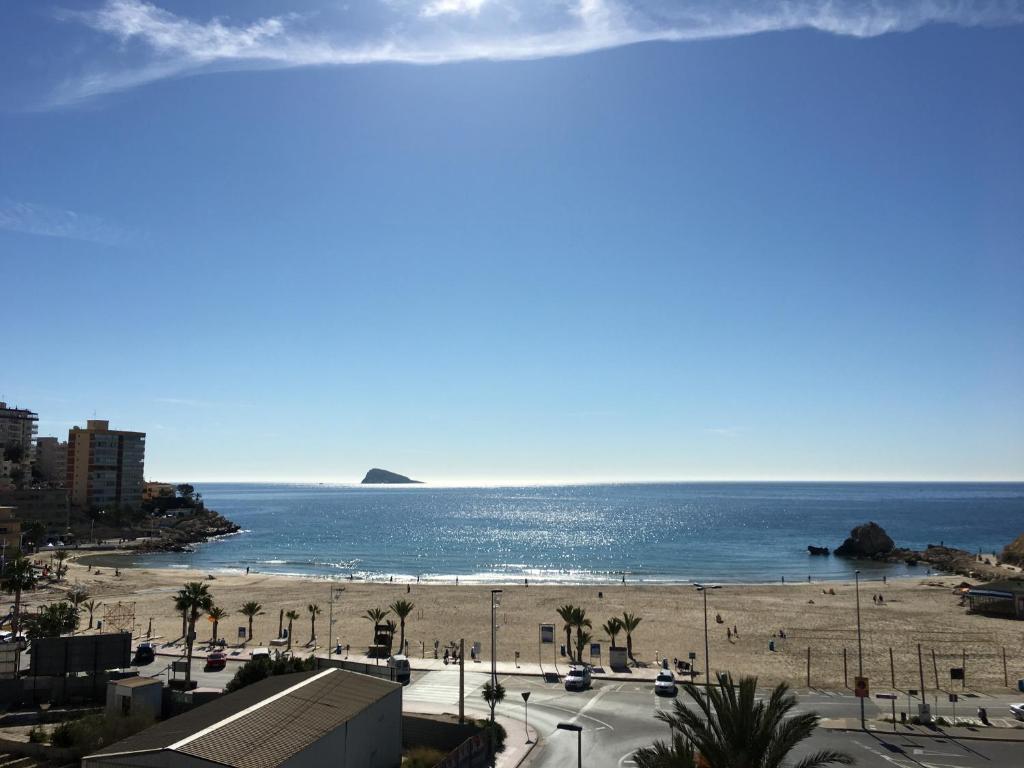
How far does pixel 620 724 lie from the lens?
30.5 meters

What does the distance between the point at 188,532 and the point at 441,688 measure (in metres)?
142

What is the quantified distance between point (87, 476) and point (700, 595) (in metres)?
147

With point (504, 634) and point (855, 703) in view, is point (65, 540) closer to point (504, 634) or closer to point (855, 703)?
point (504, 634)

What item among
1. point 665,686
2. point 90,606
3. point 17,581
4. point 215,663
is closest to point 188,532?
point 90,606

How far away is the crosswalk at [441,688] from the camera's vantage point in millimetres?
34938

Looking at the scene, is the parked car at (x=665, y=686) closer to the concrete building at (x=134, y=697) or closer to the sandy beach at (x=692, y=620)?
the sandy beach at (x=692, y=620)

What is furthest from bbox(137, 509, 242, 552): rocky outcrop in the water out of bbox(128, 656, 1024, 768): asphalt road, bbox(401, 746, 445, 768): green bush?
bbox(401, 746, 445, 768): green bush

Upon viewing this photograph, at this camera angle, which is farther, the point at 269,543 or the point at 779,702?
the point at 269,543

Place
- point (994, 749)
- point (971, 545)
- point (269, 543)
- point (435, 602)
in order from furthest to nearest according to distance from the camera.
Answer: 1. point (269, 543)
2. point (971, 545)
3. point (435, 602)
4. point (994, 749)

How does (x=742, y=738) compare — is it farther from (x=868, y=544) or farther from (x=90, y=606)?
(x=868, y=544)

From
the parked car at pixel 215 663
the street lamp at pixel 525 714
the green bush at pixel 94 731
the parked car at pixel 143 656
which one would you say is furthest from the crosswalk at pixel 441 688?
the parked car at pixel 143 656

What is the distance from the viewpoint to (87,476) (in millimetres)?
165125

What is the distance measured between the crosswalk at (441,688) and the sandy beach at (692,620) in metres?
7.39

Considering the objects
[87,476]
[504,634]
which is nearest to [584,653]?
[504,634]
